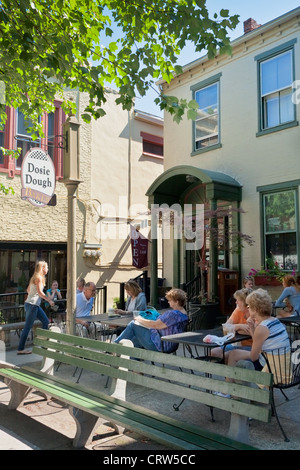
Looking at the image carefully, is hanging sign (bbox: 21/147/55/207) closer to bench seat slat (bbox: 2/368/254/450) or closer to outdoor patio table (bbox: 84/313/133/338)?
outdoor patio table (bbox: 84/313/133/338)

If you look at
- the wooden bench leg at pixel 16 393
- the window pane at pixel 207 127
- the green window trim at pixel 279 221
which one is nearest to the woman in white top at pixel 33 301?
the wooden bench leg at pixel 16 393

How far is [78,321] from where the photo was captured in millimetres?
6984

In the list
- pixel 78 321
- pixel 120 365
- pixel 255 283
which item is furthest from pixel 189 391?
pixel 255 283

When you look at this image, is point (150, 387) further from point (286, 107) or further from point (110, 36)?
point (286, 107)

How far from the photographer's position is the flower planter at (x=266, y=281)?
971 cm

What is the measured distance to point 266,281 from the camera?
388 inches

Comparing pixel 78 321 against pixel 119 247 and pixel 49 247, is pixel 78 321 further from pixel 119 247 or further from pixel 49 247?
pixel 119 247

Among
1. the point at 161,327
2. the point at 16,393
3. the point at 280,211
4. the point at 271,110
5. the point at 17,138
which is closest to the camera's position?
the point at 16,393

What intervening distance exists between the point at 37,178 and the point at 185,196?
20.6ft

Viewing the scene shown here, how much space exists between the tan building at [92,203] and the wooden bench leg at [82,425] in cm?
959

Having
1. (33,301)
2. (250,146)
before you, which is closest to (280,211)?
(250,146)

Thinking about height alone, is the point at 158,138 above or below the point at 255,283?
above

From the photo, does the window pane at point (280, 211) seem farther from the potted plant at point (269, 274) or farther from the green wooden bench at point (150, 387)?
the green wooden bench at point (150, 387)
